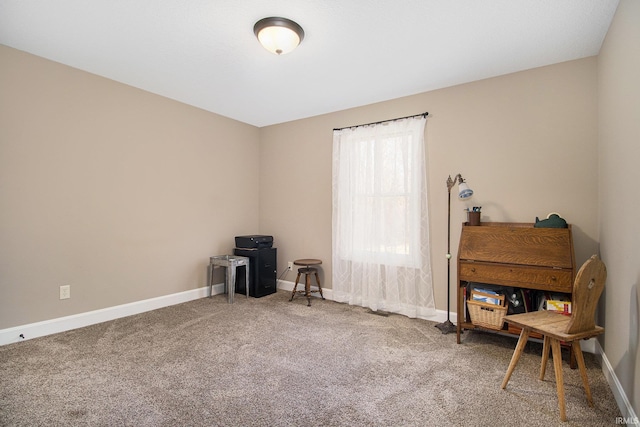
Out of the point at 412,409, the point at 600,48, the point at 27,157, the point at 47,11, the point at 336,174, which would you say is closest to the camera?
the point at 412,409

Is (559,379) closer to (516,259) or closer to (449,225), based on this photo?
(516,259)

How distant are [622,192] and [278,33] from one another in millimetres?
2471

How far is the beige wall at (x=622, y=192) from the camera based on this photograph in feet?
5.29

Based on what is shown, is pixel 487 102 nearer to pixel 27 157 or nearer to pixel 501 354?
pixel 501 354

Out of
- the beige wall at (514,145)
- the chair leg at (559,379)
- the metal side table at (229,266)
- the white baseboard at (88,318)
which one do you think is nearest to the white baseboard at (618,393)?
the chair leg at (559,379)

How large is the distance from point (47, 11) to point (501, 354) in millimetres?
4197

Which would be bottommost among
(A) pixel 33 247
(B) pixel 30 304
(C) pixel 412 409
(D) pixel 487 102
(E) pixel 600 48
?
(C) pixel 412 409

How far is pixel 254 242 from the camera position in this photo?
164 inches

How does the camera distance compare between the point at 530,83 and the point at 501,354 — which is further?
the point at 530,83

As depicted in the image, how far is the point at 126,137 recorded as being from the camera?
331 centimetres

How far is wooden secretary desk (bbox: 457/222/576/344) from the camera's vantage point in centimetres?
230

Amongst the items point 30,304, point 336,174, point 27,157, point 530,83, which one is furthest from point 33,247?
point 530,83

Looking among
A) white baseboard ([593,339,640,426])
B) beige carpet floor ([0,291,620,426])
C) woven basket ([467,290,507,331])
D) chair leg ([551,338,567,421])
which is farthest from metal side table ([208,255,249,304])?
white baseboard ([593,339,640,426])

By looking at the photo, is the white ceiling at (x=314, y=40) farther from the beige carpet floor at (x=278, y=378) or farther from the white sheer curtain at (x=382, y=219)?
the beige carpet floor at (x=278, y=378)
